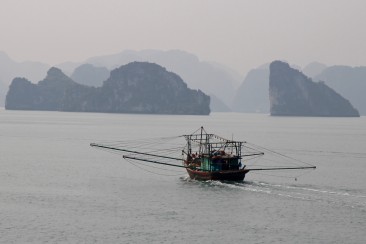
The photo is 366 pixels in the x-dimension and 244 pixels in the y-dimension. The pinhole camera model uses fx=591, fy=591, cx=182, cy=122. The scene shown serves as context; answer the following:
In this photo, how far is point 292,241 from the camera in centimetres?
5472

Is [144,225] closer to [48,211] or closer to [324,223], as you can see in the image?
[48,211]

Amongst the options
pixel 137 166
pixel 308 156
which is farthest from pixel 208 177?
pixel 308 156

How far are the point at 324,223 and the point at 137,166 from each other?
186 feet

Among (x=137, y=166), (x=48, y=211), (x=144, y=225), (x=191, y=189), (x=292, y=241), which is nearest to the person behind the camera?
(x=292, y=241)

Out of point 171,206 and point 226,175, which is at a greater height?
point 226,175

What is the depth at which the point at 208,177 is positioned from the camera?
87750 millimetres

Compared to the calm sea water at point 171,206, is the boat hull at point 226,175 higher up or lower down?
higher up

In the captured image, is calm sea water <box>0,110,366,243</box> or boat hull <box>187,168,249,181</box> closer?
calm sea water <box>0,110,366,243</box>

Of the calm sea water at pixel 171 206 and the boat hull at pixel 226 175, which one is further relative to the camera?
the boat hull at pixel 226 175

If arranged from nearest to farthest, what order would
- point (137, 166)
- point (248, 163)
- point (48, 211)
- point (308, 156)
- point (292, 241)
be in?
point (292, 241) < point (48, 211) < point (137, 166) < point (248, 163) < point (308, 156)

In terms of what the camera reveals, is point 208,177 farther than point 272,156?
No

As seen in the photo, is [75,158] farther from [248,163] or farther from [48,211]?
[48,211]

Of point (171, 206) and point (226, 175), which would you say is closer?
point (171, 206)

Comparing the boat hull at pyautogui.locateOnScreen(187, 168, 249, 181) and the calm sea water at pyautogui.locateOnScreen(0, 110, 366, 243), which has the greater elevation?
the boat hull at pyautogui.locateOnScreen(187, 168, 249, 181)
